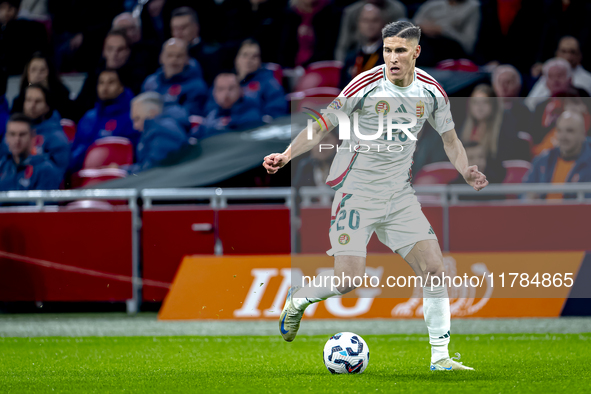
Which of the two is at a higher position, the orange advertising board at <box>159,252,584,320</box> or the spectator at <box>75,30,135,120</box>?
the spectator at <box>75,30,135,120</box>

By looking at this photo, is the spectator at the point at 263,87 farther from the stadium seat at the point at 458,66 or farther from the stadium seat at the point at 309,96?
the stadium seat at the point at 458,66

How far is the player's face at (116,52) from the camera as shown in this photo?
1140 centimetres

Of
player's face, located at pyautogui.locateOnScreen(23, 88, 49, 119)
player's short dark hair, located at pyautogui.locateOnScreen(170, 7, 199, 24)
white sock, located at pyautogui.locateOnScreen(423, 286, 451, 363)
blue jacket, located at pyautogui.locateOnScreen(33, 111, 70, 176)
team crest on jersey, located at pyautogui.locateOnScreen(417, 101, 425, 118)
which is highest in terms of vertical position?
player's short dark hair, located at pyautogui.locateOnScreen(170, 7, 199, 24)

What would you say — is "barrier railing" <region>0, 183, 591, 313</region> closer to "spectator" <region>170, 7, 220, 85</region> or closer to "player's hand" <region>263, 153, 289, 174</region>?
"spectator" <region>170, 7, 220, 85</region>

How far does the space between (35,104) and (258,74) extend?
3.01 m

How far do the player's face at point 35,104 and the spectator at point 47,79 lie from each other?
1.05ft

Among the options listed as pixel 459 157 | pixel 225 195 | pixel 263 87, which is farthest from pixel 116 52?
pixel 459 157

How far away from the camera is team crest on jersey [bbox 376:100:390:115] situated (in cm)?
507

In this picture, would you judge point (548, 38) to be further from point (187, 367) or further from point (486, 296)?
point (187, 367)

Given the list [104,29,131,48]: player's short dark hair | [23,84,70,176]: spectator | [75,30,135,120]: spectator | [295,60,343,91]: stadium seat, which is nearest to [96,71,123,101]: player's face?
[75,30,135,120]: spectator

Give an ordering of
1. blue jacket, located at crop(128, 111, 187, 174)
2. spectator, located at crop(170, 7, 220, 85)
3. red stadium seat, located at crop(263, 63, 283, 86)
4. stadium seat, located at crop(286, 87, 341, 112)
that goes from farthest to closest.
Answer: spectator, located at crop(170, 7, 220, 85) → red stadium seat, located at crop(263, 63, 283, 86) → blue jacket, located at crop(128, 111, 187, 174) → stadium seat, located at crop(286, 87, 341, 112)

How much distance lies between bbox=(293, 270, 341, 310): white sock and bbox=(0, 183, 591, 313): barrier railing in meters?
3.72

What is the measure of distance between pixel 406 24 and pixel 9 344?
4.48m

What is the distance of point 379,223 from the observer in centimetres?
515
